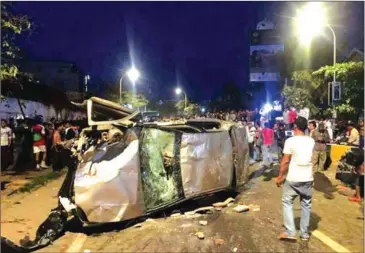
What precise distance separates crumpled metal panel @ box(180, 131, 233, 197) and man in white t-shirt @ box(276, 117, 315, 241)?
77.6 inches

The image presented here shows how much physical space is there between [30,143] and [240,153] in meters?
8.89

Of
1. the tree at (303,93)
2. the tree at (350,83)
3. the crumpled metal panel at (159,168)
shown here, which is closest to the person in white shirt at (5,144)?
the crumpled metal panel at (159,168)

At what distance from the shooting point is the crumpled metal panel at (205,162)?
25.3 feet

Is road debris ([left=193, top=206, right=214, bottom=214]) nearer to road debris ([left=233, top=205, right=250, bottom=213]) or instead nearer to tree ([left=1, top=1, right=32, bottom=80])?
road debris ([left=233, top=205, right=250, bottom=213])

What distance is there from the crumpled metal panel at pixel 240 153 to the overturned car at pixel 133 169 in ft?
0.21

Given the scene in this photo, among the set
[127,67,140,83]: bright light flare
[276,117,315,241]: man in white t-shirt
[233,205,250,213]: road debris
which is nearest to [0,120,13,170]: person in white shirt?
[233,205,250,213]: road debris

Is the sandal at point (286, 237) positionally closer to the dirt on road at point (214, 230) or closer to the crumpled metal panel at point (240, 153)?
the dirt on road at point (214, 230)

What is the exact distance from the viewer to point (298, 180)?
6.09 meters

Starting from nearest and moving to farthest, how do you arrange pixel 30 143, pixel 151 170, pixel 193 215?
pixel 151 170 → pixel 193 215 → pixel 30 143

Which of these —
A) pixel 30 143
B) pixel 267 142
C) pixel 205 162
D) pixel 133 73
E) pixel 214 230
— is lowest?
pixel 214 230

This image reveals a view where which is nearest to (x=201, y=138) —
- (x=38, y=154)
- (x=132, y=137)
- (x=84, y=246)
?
(x=132, y=137)

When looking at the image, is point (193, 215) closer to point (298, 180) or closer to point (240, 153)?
point (240, 153)

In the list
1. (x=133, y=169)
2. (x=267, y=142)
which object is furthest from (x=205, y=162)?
(x=267, y=142)

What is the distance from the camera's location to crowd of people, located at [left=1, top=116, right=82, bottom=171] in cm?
1349
